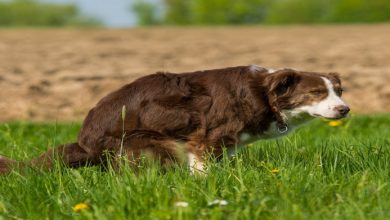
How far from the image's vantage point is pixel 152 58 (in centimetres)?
1566

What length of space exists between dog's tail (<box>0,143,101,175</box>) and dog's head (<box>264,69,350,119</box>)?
132cm

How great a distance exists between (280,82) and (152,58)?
10.4 metres

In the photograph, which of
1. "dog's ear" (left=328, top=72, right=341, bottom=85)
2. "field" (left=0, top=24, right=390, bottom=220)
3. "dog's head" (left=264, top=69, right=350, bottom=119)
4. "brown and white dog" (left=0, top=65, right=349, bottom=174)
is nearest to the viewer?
"field" (left=0, top=24, right=390, bottom=220)

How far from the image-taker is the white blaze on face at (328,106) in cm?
534

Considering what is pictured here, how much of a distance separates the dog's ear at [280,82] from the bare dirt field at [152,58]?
606 centimetres

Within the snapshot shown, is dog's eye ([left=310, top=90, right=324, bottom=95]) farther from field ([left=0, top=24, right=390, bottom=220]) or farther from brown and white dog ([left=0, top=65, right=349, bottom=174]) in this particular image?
field ([left=0, top=24, right=390, bottom=220])

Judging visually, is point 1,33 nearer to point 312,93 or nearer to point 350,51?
point 350,51

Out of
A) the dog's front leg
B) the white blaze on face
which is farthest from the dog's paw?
the white blaze on face

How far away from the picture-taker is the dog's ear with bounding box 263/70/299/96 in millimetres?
5406

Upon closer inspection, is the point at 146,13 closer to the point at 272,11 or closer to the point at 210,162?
the point at 272,11

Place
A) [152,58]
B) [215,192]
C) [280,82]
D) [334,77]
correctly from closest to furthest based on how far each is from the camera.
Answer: [215,192]
[280,82]
[334,77]
[152,58]

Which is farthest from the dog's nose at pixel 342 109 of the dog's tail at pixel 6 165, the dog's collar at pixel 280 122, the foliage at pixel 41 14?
the foliage at pixel 41 14

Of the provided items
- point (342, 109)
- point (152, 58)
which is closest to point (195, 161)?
point (342, 109)

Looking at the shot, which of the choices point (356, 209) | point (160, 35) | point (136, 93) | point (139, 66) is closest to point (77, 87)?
point (139, 66)
